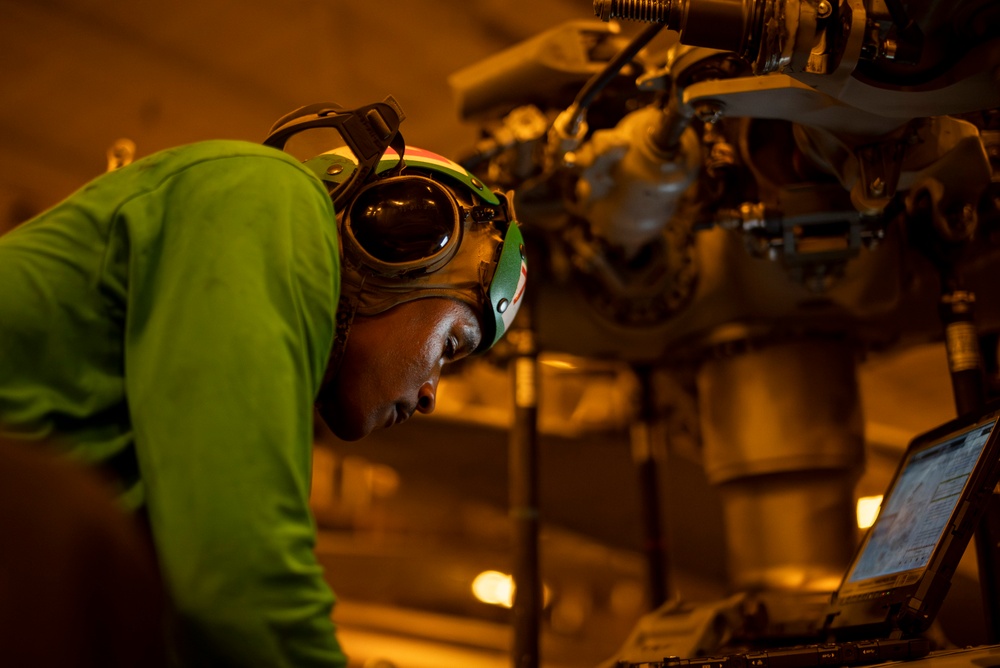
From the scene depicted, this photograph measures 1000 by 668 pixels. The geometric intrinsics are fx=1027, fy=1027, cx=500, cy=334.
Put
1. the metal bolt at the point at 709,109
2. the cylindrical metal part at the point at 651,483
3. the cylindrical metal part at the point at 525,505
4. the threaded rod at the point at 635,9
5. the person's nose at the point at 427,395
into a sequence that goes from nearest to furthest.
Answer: the threaded rod at the point at 635,9, the person's nose at the point at 427,395, the metal bolt at the point at 709,109, the cylindrical metal part at the point at 525,505, the cylindrical metal part at the point at 651,483

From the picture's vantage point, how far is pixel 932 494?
128cm

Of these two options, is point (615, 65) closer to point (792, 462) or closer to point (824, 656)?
point (792, 462)

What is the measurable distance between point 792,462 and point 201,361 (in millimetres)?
1213

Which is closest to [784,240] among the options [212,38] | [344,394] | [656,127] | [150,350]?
[656,127]

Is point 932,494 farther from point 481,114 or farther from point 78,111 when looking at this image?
point 78,111

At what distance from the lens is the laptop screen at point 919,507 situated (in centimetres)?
119

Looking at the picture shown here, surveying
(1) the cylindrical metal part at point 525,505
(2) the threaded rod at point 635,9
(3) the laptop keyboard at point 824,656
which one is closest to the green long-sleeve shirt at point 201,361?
(2) the threaded rod at point 635,9

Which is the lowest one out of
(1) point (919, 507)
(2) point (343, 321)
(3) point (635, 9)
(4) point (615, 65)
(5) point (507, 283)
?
(1) point (919, 507)

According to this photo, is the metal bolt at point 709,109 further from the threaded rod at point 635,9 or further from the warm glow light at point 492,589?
the warm glow light at point 492,589

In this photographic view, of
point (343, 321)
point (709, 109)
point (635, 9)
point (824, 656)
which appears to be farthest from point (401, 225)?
point (824, 656)

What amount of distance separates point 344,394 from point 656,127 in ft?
2.09

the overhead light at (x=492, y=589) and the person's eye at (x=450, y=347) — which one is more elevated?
the overhead light at (x=492, y=589)

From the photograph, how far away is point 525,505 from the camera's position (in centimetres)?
175

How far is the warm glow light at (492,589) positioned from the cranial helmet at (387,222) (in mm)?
2329
